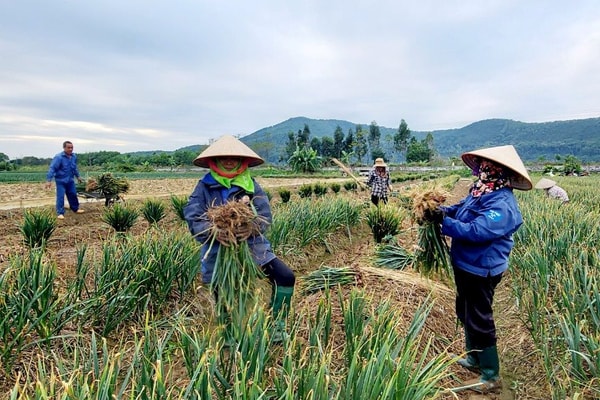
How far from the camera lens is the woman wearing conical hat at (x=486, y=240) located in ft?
7.54

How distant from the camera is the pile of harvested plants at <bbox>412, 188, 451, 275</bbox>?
2.60m

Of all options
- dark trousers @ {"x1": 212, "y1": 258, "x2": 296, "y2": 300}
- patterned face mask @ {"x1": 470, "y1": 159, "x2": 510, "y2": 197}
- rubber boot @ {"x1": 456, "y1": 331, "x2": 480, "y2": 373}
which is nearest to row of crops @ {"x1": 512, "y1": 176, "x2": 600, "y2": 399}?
rubber boot @ {"x1": 456, "y1": 331, "x2": 480, "y2": 373}

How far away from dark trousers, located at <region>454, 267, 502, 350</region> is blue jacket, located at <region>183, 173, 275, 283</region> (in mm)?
1289

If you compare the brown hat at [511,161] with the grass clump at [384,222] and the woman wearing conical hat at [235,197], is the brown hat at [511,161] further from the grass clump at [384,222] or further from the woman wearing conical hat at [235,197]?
the grass clump at [384,222]

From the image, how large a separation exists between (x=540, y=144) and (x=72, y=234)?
554ft

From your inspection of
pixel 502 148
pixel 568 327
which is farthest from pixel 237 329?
pixel 502 148

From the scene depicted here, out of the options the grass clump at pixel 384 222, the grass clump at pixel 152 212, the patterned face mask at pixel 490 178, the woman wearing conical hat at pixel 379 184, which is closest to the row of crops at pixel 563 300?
the patterned face mask at pixel 490 178

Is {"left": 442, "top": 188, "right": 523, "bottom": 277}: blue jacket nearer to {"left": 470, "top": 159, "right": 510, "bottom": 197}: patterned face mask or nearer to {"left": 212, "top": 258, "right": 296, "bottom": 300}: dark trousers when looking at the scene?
{"left": 470, "top": 159, "right": 510, "bottom": 197}: patterned face mask

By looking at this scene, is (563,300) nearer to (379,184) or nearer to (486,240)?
(486,240)

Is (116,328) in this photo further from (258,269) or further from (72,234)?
(72,234)

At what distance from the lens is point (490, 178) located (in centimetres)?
246

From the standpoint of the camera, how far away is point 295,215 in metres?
5.64

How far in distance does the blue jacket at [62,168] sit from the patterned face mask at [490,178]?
25.3ft

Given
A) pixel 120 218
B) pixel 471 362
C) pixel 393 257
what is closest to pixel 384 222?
pixel 393 257
